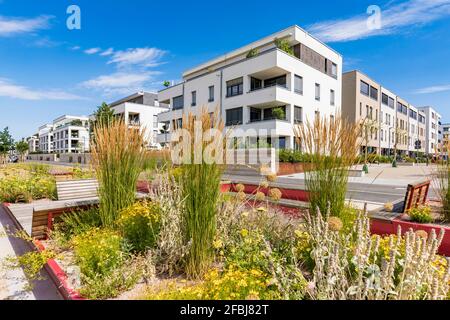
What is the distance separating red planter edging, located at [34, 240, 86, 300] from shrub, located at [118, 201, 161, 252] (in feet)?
2.70

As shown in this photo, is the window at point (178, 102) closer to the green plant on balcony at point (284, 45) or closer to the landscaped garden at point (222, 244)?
the green plant on balcony at point (284, 45)

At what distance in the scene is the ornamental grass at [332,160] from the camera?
11.3 ft

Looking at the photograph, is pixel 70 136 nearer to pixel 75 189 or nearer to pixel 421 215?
pixel 75 189

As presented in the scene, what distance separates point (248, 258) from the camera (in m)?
2.79

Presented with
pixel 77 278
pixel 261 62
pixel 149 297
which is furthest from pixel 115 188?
pixel 261 62

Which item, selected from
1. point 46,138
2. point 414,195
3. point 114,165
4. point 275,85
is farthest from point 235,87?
point 46,138

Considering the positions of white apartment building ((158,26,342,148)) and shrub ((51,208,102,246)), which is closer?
shrub ((51,208,102,246))

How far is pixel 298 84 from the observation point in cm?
2473

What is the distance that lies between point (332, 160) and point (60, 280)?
142 inches

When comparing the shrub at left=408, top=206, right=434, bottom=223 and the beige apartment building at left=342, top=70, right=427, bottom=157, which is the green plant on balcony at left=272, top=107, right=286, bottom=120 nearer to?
the beige apartment building at left=342, top=70, right=427, bottom=157

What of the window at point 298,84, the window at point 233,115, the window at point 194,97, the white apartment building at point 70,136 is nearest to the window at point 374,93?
the window at point 298,84

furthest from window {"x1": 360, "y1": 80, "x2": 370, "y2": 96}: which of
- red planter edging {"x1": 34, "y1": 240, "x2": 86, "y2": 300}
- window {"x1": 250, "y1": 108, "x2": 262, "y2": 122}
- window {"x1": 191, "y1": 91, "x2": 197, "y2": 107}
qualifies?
red planter edging {"x1": 34, "y1": 240, "x2": 86, "y2": 300}

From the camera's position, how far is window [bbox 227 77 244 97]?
2599 centimetres
